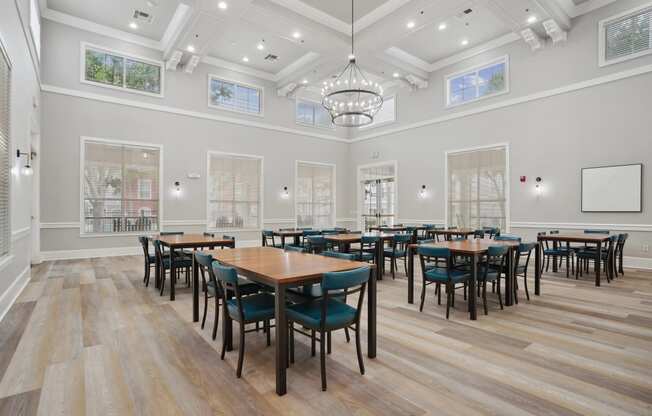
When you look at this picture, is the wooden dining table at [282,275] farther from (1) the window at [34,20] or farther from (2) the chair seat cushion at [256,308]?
(1) the window at [34,20]

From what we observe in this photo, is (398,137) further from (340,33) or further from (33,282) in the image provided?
(33,282)

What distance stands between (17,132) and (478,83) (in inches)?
385

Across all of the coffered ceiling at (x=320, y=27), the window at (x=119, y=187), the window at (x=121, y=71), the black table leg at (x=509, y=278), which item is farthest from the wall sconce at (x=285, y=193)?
the black table leg at (x=509, y=278)

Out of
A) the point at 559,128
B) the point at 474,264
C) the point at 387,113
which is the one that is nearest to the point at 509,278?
the point at 474,264

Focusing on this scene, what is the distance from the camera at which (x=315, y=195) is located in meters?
12.0

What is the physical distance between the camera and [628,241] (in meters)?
6.72

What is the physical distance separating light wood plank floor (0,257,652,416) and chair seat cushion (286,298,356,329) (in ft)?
1.38

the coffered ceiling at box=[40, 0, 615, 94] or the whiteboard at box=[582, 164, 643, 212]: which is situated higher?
the coffered ceiling at box=[40, 0, 615, 94]

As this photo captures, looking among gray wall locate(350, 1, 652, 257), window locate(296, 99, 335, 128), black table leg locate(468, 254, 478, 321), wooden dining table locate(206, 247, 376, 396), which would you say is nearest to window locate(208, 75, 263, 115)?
window locate(296, 99, 335, 128)

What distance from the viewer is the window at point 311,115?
457 inches

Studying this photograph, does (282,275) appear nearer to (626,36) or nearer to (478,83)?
(626,36)

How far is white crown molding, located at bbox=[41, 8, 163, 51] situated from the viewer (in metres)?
7.43

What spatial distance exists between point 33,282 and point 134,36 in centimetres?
630

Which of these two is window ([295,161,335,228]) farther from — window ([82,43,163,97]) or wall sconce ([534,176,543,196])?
wall sconce ([534,176,543,196])
